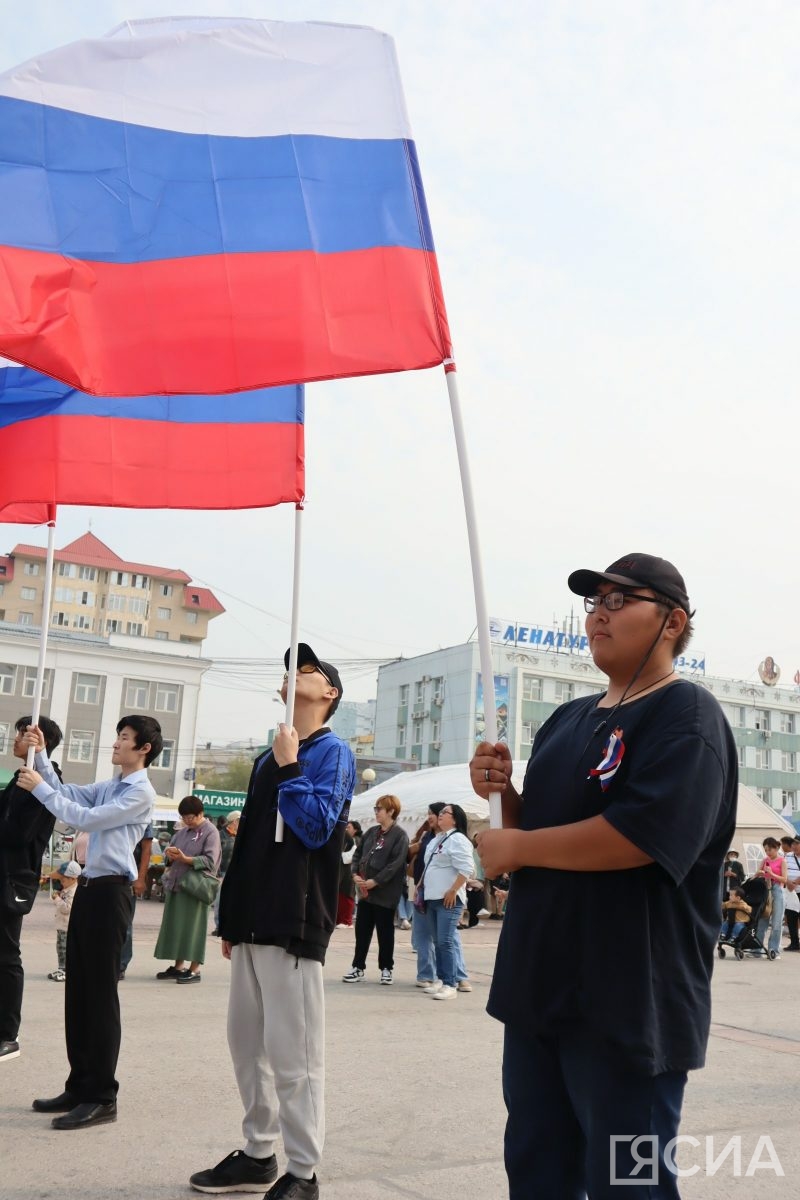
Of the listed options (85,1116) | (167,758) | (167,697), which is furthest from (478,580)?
(167,697)

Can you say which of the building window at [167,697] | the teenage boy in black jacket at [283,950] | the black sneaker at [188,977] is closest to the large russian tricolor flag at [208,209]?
the teenage boy in black jacket at [283,950]

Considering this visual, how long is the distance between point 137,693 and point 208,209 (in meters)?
60.1

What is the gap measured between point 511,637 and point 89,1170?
246 feet

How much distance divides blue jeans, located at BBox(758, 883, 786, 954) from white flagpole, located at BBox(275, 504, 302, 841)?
13.8m

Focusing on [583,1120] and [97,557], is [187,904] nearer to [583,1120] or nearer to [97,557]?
[583,1120]

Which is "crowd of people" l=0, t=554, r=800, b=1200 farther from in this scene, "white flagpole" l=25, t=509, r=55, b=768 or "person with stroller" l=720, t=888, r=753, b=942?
"person with stroller" l=720, t=888, r=753, b=942

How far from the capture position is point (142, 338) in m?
4.42

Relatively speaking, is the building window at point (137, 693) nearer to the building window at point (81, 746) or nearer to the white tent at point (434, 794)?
the building window at point (81, 746)

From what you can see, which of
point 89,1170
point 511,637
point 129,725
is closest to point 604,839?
point 89,1170

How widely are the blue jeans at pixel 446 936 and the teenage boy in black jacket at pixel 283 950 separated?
639 cm

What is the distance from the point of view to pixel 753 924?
53.6 ft

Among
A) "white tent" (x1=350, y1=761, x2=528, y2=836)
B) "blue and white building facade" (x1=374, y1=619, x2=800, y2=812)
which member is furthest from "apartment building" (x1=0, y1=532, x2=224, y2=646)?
"white tent" (x1=350, y1=761, x2=528, y2=836)

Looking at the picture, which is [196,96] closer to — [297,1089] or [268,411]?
[268,411]

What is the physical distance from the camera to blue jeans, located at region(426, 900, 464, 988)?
10.2 meters
